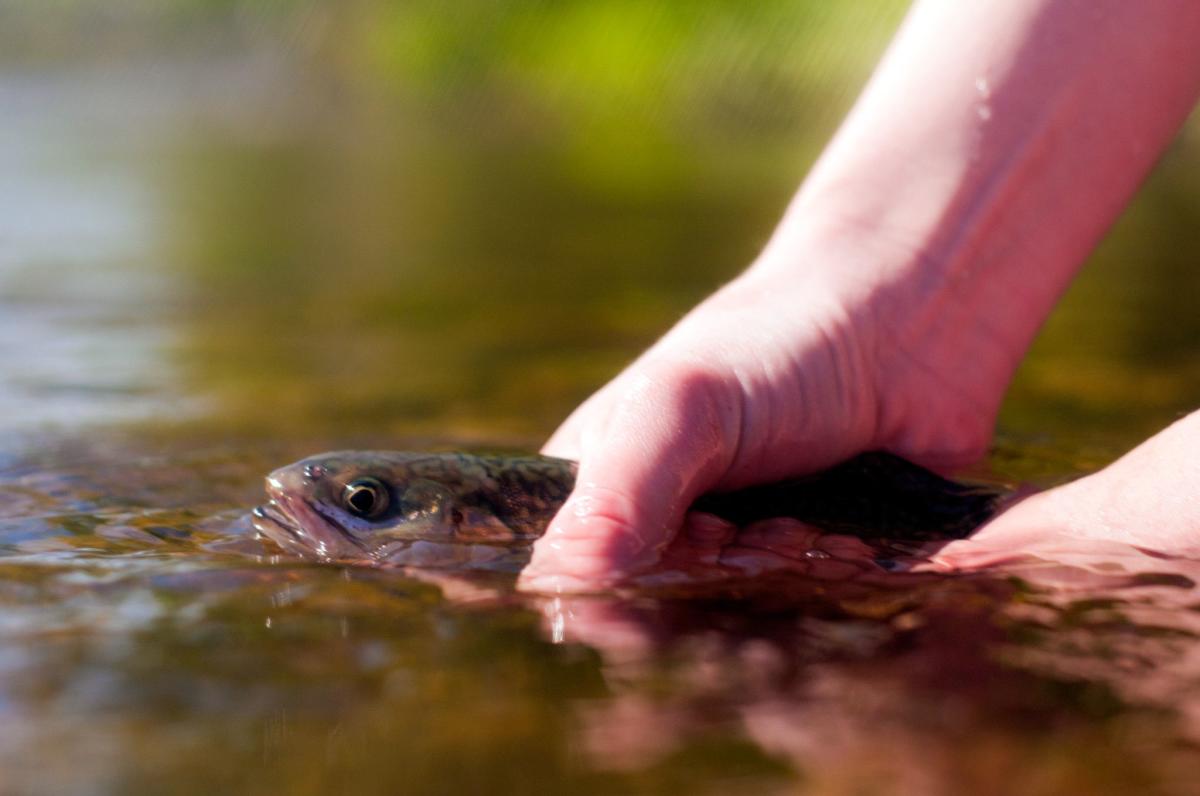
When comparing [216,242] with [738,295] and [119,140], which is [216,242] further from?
[119,140]

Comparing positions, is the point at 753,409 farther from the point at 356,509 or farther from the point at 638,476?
the point at 356,509

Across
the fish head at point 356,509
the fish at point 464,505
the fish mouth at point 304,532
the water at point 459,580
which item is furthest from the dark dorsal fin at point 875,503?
the fish mouth at point 304,532

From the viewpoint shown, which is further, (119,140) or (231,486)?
(119,140)

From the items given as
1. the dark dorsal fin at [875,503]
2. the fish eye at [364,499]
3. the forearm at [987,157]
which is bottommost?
the dark dorsal fin at [875,503]

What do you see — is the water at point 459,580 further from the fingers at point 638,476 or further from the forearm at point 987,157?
the forearm at point 987,157

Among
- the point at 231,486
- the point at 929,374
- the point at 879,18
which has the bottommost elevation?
the point at 231,486

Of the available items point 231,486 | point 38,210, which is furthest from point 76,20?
point 231,486
